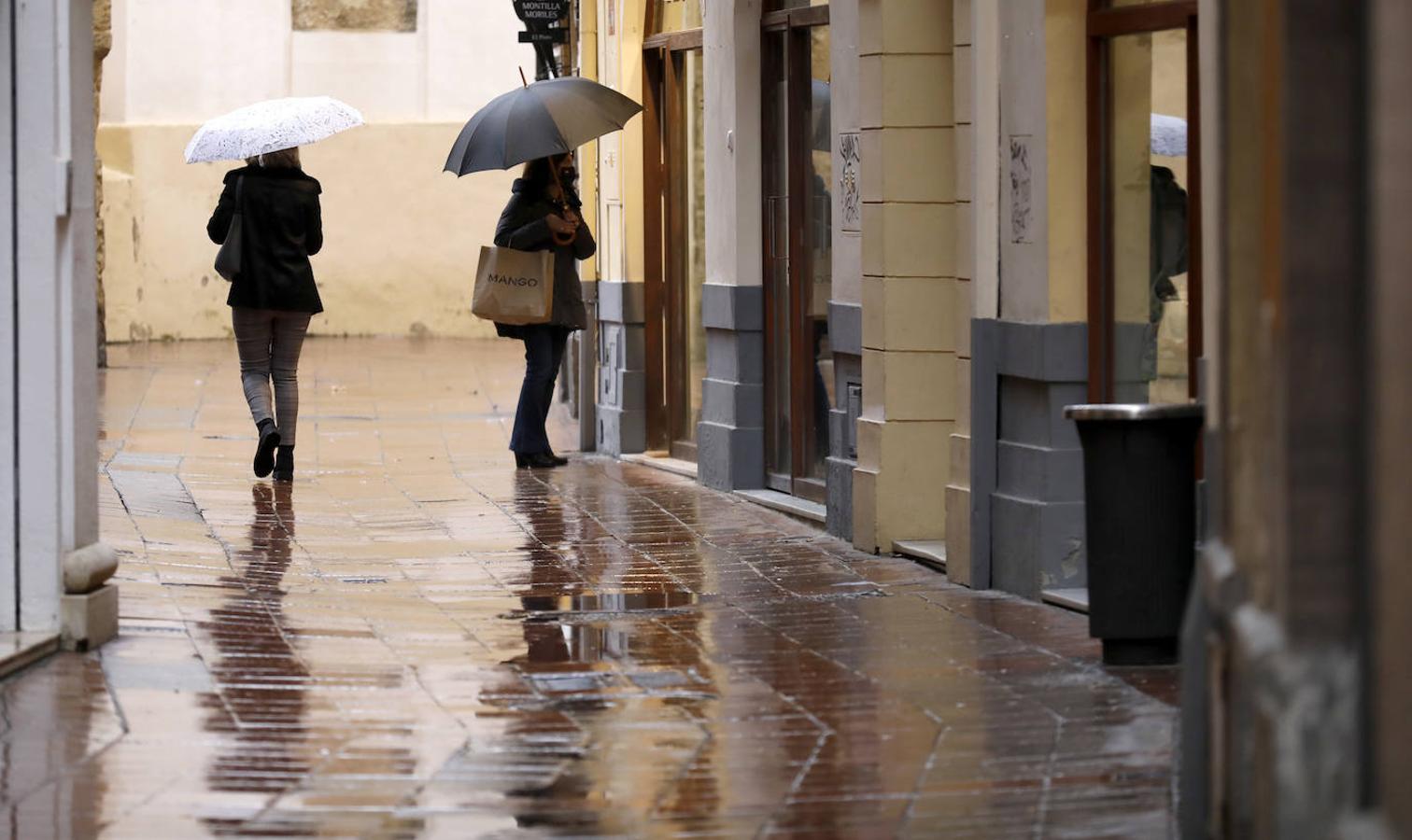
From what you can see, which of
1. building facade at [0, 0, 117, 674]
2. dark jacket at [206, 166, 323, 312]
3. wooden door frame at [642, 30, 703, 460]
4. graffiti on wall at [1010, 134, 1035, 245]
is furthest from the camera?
wooden door frame at [642, 30, 703, 460]

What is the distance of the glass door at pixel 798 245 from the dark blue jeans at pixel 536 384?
5.61ft

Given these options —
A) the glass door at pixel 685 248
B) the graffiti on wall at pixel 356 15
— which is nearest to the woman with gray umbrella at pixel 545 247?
the glass door at pixel 685 248

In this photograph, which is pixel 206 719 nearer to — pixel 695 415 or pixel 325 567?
pixel 325 567

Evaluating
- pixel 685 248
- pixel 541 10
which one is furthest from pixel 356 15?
pixel 685 248

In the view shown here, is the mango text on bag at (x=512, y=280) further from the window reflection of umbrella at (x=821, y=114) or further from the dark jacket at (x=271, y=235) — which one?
the window reflection of umbrella at (x=821, y=114)

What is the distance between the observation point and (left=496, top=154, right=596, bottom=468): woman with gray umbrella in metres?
14.5

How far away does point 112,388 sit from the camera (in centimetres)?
2014

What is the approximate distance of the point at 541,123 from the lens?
45.2 ft

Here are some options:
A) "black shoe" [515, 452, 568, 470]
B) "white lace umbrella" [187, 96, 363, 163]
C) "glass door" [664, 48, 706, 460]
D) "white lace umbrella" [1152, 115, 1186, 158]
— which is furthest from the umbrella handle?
"white lace umbrella" [1152, 115, 1186, 158]

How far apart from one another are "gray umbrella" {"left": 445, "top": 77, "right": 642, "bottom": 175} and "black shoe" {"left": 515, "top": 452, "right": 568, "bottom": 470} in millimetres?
1847

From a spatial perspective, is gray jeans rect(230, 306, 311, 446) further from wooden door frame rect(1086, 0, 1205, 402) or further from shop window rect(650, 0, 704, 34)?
wooden door frame rect(1086, 0, 1205, 402)

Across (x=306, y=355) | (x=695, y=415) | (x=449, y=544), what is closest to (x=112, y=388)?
(x=306, y=355)

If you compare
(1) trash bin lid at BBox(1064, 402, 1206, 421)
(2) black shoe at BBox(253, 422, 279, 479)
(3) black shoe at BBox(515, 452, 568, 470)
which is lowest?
(3) black shoe at BBox(515, 452, 568, 470)

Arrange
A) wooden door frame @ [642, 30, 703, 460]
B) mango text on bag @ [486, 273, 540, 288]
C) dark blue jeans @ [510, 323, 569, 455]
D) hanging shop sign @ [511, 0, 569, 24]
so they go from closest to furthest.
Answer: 1. mango text on bag @ [486, 273, 540, 288]
2. dark blue jeans @ [510, 323, 569, 455]
3. wooden door frame @ [642, 30, 703, 460]
4. hanging shop sign @ [511, 0, 569, 24]
